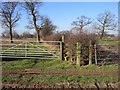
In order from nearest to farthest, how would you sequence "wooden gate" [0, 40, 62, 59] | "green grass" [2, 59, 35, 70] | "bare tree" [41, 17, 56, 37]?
"green grass" [2, 59, 35, 70] → "wooden gate" [0, 40, 62, 59] → "bare tree" [41, 17, 56, 37]

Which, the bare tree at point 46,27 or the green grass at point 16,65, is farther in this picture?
the bare tree at point 46,27

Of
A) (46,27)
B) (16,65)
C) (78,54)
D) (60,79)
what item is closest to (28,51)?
(16,65)

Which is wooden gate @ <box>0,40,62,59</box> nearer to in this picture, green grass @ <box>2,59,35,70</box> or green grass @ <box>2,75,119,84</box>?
green grass @ <box>2,59,35,70</box>

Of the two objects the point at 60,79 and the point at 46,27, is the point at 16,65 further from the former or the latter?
the point at 46,27

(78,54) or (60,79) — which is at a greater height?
(78,54)

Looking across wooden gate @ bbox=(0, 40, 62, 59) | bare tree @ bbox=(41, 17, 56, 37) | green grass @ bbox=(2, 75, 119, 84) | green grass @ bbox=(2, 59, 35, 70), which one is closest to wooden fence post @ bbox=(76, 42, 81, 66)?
wooden gate @ bbox=(0, 40, 62, 59)

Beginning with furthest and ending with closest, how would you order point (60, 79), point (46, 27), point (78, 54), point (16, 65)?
point (46, 27) → point (78, 54) → point (16, 65) → point (60, 79)

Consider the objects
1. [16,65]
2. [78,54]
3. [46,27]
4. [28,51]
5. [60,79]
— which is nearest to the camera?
[60,79]

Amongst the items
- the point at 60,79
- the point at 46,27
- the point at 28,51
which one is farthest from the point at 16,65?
the point at 46,27

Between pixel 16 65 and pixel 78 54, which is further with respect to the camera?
pixel 78 54

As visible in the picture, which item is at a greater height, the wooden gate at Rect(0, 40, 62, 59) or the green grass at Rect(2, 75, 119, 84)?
the wooden gate at Rect(0, 40, 62, 59)

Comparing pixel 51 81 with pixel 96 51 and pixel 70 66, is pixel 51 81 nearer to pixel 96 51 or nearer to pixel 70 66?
pixel 70 66

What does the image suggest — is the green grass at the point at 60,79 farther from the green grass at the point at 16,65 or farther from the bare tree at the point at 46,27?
the bare tree at the point at 46,27

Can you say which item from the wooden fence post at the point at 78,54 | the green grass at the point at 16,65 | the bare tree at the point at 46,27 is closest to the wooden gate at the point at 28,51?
the wooden fence post at the point at 78,54
